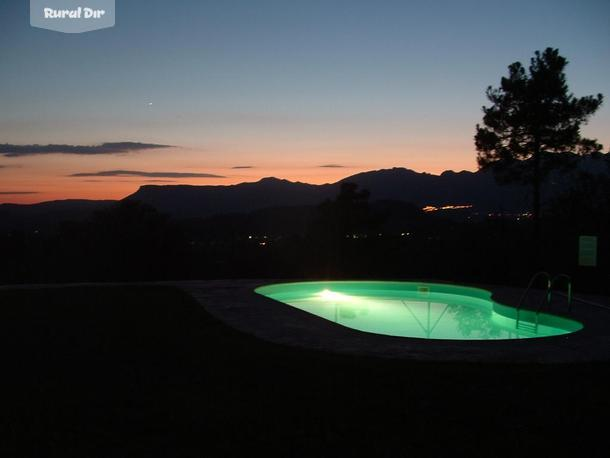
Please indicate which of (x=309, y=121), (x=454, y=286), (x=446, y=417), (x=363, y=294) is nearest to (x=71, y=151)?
(x=309, y=121)

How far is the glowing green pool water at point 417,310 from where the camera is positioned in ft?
29.8

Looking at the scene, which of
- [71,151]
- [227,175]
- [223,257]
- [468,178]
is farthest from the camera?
[468,178]

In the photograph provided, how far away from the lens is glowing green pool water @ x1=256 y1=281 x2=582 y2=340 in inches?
358

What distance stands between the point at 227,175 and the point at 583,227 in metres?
21.1

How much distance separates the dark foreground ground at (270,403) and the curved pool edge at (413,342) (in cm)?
31

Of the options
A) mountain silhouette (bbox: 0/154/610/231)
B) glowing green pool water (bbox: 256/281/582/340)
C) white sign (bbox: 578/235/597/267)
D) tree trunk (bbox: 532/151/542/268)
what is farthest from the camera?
mountain silhouette (bbox: 0/154/610/231)

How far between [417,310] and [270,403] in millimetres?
8291

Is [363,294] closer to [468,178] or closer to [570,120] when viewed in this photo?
[570,120]

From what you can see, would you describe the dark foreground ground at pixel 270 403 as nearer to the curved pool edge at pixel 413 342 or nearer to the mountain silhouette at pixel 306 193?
the curved pool edge at pixel 413 342

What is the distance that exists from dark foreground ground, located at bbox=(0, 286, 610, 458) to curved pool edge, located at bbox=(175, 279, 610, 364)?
308 millimetres

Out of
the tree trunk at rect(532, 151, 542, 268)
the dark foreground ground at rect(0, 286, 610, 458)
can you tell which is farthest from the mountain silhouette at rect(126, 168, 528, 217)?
the dark foreground ground at rect(0, 286, 610, 458)

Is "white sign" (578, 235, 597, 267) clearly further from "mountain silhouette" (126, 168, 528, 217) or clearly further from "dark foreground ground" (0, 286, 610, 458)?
"mountain silhouette" (126, 168, 528, 217)

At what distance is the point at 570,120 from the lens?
17.0 m

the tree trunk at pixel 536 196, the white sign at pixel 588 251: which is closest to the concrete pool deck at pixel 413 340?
the white sign at pixel 588 251
